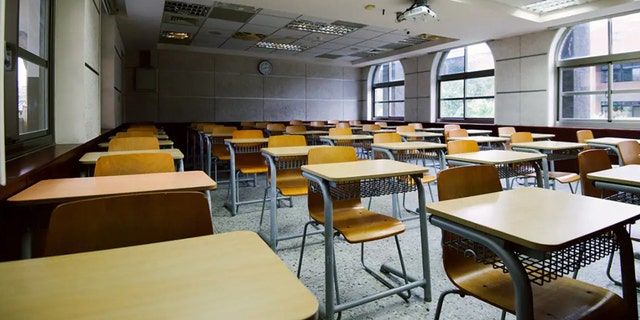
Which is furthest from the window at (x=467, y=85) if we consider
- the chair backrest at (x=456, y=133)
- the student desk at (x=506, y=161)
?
the student desk at (x=506, y=161)

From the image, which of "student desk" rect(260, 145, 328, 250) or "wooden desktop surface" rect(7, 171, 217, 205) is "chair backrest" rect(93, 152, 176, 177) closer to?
"wooden desktop surface" rect(7, 171, 217, 205)

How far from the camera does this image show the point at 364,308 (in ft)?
7.29

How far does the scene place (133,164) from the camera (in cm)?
221

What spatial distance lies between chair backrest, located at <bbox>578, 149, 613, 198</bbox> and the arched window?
5.29 metres

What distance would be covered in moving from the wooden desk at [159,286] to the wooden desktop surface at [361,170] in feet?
3.55

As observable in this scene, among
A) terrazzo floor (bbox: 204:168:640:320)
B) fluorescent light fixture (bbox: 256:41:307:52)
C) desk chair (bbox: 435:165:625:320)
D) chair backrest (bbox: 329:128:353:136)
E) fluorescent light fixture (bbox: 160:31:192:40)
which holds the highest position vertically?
fluorescent light fixture (bbox: 256:41:307:52)

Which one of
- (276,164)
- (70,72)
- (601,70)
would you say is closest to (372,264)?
(276,164)

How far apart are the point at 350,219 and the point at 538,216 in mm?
1267

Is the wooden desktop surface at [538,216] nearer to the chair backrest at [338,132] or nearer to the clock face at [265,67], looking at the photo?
the chair backrest at [338,132]

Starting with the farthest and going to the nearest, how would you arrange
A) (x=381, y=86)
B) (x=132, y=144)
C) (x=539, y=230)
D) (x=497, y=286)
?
1. (x=381, y=86)
2. (x=132, y=144)
3. (x=497, y=286)
4. (x=539, y=230)

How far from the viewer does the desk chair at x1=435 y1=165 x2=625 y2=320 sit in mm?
1271

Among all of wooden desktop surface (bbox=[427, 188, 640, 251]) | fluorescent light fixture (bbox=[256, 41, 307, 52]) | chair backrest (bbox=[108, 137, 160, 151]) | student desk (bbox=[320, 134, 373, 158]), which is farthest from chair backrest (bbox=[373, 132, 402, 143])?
fluorescent light fixture (bbox=[256, 41, 307, 52])

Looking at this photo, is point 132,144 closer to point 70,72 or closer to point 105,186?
point 70,72

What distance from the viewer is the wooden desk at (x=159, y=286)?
656mm
